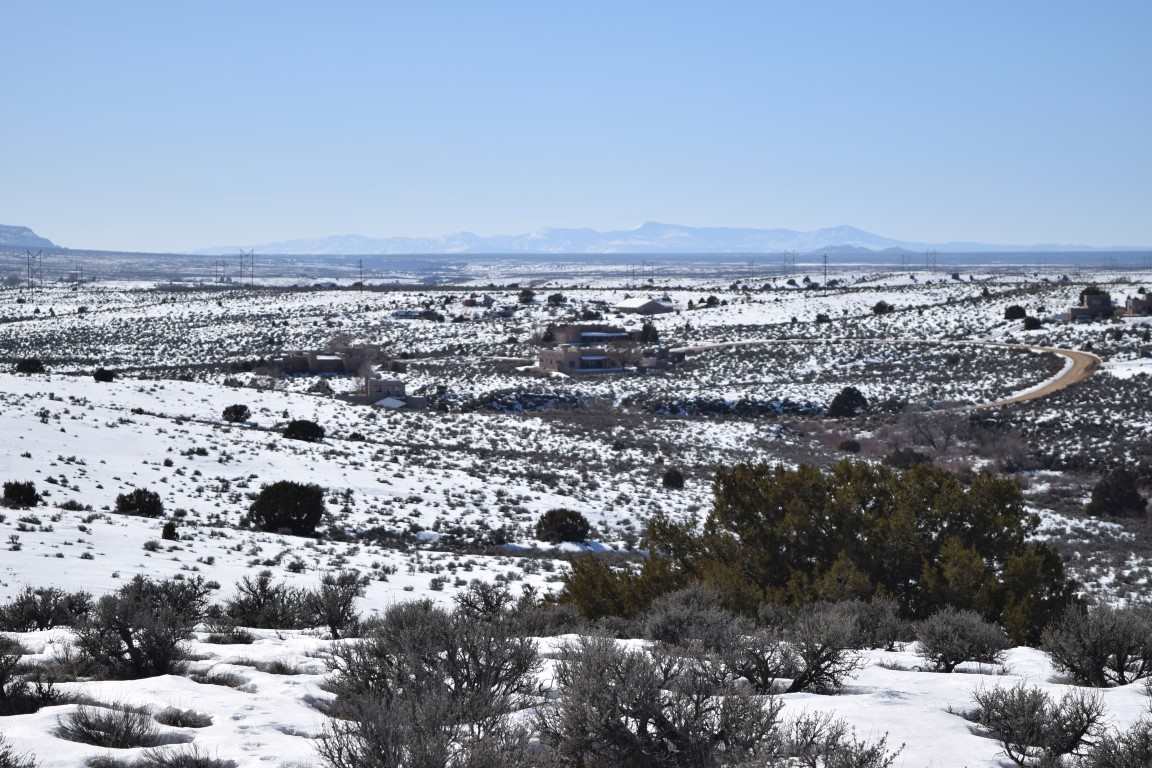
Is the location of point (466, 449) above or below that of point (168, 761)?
below

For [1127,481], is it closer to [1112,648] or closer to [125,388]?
[1112,648]

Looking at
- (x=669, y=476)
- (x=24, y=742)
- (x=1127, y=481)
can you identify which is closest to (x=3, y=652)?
(x=24, y=742)

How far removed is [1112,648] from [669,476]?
2692 cm

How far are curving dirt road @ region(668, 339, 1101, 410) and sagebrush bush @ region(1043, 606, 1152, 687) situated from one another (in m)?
46.2

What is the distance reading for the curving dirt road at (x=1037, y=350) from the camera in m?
55.8

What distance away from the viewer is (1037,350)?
72000 mm

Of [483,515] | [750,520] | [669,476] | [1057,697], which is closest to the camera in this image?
[1057,697]

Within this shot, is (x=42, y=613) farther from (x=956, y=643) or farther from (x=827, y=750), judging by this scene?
(x=956, y=643)

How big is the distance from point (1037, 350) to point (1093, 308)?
1330 centimetres

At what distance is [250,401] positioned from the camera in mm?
50906

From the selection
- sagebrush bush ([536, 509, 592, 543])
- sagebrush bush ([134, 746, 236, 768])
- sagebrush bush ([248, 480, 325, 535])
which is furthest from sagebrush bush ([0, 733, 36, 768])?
sagebrush bush ([536, 509, 592, 543])

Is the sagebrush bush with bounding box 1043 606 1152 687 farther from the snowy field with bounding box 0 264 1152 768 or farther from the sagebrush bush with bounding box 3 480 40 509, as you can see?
the sagebrush bush with bounding box 3 480 40 509

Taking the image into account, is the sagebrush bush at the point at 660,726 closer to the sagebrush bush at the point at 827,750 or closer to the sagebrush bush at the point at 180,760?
the sagebrush bush at the point at 827,750

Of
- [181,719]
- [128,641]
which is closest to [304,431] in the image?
[128,641]
